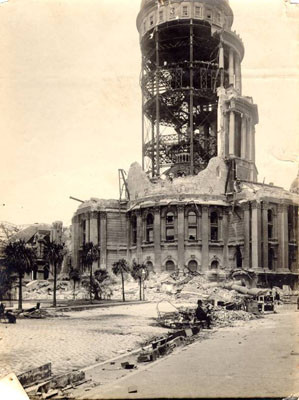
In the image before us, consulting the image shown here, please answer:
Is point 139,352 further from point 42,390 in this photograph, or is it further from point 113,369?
point 42,390

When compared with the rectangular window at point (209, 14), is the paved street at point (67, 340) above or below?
below

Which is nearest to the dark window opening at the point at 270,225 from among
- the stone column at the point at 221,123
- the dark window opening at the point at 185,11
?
the stone column at the point at 221,123

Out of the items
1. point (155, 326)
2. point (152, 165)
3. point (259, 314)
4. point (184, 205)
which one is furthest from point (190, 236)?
point (155, 326)

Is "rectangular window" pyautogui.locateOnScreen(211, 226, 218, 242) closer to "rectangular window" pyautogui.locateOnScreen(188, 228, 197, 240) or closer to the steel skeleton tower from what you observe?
"rectangular window" pyautogui.locateOnScreen(188, 228, 197, 240)

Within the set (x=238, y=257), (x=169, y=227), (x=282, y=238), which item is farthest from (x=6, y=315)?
(x=169, y=227)

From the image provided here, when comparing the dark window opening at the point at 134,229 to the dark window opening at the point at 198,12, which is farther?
the dark window opening at the point at 134,229

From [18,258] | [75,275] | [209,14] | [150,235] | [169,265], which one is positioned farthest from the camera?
[150,235]

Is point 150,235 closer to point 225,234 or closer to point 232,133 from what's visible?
point 225,234

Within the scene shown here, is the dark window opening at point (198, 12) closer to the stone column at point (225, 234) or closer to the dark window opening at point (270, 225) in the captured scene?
the stone column at point (225, 234)
